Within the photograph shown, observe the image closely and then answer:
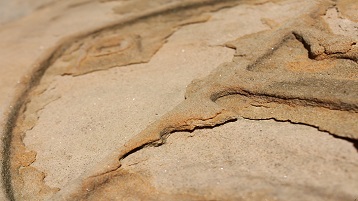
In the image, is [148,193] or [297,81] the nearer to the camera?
[148,193]

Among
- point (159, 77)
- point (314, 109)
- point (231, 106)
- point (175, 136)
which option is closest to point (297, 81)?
point (314, 109)

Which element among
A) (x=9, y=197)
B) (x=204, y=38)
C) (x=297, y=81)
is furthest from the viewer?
(x=204, y=38)

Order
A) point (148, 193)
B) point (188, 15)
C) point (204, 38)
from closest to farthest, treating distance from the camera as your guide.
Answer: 1. point (148, 193)
2. point (204, 38)
3. point (188, 15)

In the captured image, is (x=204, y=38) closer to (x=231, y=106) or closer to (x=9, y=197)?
(x=231, y=106)

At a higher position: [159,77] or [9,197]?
[159,77]

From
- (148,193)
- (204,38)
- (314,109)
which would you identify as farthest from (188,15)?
(148,193)

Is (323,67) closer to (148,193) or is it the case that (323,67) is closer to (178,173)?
(178,173)
